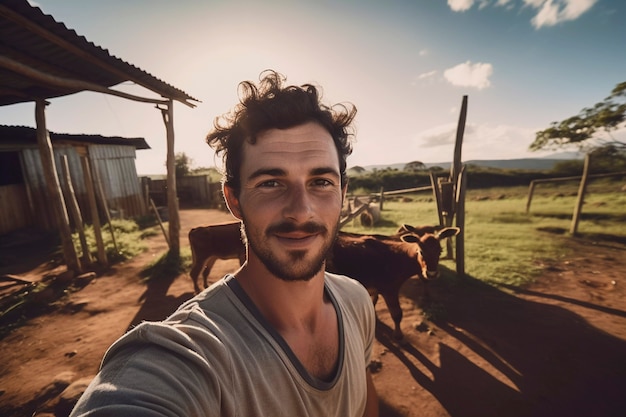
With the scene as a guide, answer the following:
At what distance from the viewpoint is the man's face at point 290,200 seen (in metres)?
1.46

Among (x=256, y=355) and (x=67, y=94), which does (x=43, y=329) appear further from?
(x=256, y=355)

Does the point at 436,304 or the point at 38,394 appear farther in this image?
the point at 436,304

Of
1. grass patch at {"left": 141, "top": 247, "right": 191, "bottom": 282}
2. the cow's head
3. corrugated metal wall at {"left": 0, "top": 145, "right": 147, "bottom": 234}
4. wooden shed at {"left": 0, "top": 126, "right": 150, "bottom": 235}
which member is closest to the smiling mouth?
the cow's head

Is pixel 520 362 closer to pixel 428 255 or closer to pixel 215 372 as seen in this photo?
pixel 428 255

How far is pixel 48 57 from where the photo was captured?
5453 millimetres

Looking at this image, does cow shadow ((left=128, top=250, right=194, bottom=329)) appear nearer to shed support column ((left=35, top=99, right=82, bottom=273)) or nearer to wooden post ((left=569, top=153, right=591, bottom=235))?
shed support column ((left=35, top=99, right=82, bottom=273))

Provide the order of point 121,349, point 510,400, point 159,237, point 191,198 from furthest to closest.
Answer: point 191,198 < point 159,237 < point 510,400 < point 121,349

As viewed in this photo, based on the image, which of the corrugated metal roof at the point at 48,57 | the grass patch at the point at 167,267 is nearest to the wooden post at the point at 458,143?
the corrugated metal roof at the point at 48,57

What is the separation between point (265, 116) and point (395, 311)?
4385mm

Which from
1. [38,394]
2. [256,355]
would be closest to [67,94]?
[38,394]

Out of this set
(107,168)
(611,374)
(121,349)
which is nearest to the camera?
(121,349)

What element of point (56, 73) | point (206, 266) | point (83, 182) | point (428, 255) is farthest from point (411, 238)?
point (83, 182)

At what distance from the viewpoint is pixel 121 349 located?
0.95m

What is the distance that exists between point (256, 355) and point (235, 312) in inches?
8.3
